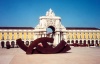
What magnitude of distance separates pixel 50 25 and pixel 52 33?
9.18 m

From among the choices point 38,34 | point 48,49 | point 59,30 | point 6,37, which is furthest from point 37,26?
point 48,49

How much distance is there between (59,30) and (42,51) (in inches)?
2426

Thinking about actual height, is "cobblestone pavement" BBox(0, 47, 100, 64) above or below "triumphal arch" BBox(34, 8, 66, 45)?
below

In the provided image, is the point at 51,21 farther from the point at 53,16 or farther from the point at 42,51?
the point at 42,51

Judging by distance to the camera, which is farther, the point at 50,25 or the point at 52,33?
the point at 52,33

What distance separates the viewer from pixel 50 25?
84.9 meters

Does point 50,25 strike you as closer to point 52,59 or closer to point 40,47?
point 40,47

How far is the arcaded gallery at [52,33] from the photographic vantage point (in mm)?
84688

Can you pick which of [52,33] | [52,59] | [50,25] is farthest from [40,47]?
[52,33]

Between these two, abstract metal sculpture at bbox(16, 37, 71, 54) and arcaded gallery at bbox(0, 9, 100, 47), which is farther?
arcaded gallery at bbox(0, 9, 100, 47)

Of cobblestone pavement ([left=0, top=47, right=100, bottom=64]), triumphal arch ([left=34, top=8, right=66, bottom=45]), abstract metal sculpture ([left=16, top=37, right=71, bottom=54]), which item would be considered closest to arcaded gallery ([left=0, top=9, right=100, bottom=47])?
triumphal arch ([left=34, top=8, right=66, bottom=45])

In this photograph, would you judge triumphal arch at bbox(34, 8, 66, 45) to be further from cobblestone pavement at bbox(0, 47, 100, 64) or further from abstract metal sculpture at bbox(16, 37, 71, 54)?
cobblestone pavement at bbox(0, 47, 100, 64)

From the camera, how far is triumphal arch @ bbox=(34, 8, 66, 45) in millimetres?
84188

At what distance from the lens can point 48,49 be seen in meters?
23.8
